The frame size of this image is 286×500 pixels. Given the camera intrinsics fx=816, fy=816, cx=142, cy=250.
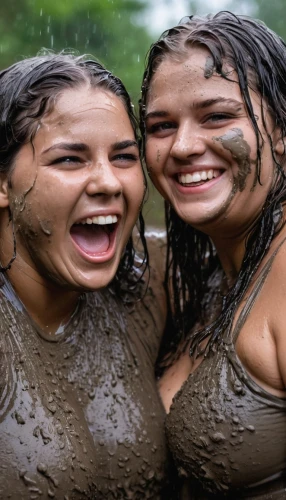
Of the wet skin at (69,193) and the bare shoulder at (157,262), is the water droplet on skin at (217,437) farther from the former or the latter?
the bare shoulder at (157,262)

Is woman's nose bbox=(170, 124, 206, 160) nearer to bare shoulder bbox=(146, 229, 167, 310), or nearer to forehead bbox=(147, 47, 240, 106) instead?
forehead bbox=(147, 47, 240, 106)

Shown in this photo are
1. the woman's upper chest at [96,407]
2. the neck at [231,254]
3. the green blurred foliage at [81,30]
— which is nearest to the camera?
the woman's upper chest at [96,407]

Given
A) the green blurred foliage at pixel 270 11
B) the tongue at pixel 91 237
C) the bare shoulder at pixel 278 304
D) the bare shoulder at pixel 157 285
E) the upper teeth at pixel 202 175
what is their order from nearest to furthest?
the bare shoulder at pixel 278 304 < the upper teeth at pixel 202 175 < the tongue at pixel 91 237 < the bare shoulder at pixel 157 285 < the green blurred foliage at pixel 270 11

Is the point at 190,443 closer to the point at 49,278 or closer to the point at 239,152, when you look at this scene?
the point at 49,278

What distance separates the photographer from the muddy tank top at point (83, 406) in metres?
2.90

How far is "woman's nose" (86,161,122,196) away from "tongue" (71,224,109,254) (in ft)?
0.89

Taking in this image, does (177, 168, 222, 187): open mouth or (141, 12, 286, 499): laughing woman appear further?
(177, 168, 222, 187): open mouth

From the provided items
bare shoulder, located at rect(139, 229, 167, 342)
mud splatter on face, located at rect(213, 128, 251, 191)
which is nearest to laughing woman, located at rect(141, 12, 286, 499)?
mud splatter on face, located at rect(213, 128, 251, 191)

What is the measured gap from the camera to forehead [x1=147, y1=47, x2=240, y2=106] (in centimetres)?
312

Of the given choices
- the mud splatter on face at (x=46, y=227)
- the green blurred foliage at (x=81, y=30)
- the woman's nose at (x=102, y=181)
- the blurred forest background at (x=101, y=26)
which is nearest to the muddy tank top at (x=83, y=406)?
the mud splatter on face at (x=46, y=227)

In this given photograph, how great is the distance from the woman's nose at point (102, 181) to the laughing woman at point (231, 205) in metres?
0.26

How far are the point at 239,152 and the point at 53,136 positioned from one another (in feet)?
2.33

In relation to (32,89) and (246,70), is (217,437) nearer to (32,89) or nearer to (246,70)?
(246,70)

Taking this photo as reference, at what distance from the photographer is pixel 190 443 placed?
314cm
